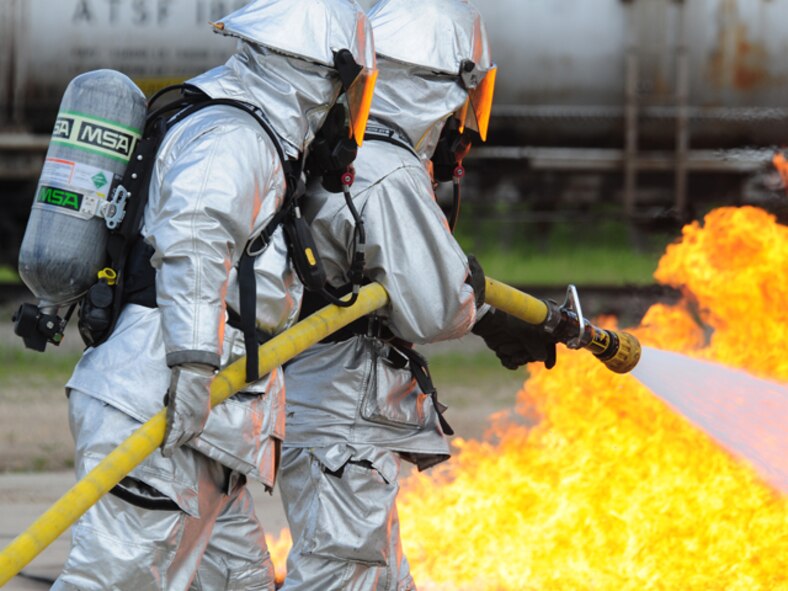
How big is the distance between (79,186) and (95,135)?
0.13m

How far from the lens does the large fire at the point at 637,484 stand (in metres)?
4.32

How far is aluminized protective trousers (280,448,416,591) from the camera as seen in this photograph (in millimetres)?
3723

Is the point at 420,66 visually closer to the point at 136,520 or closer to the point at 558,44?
the point at 136,520

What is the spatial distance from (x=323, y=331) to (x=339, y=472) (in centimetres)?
53

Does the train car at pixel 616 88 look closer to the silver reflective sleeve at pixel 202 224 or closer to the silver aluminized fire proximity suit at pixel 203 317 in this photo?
the silver aluminized fire proximity suit at pixel 203 317

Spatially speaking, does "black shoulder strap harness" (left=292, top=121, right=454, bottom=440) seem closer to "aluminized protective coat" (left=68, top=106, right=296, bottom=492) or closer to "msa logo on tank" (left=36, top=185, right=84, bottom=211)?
"aluminized protective coat" (left=68, top=106, right=296, bottom=492)

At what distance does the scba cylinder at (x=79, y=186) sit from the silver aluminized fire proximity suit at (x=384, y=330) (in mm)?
657

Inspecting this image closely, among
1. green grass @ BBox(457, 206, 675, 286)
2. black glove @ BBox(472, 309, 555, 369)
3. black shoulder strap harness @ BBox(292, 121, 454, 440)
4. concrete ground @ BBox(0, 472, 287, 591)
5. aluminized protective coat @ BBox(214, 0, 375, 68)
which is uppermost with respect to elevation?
aluminized protective coat @ BBox(214, 0, 375, 68)

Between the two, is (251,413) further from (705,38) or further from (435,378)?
(705,38)

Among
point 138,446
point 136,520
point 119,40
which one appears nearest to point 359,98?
point 138,446

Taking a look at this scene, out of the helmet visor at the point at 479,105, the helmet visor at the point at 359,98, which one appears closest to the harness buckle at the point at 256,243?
the helmet visor at the point at 359,98

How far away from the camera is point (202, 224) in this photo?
2988 millimetres

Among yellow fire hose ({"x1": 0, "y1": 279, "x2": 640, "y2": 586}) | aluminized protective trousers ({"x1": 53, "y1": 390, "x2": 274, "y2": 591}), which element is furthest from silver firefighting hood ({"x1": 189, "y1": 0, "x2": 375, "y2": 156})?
aluminized protective trousers ({"x1": 53, "y1": 390, "x2": 274, "y2": 591})

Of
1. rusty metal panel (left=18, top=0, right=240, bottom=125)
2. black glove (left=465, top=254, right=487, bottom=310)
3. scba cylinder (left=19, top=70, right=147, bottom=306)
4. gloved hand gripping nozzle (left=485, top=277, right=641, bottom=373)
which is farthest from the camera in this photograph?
rusty metal panel (left=18, top=0, right=240, bottom=125)
